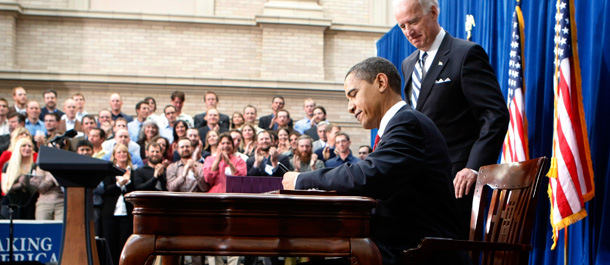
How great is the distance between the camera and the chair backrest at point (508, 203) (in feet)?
9.22

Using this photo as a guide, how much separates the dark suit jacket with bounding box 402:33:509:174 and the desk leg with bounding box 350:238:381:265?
1.50 meters

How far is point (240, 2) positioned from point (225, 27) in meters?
0.63

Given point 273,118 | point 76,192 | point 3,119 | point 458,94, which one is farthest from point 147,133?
point 458,94

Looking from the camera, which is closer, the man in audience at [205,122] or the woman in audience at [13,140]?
the woman in audience at [13,140]

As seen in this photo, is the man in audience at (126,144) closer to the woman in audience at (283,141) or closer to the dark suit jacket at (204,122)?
the dark suit jacket at (204,122)

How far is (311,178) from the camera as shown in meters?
2.55

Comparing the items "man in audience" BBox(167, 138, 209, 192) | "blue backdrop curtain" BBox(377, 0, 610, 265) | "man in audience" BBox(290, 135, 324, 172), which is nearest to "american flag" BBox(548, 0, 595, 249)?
"blue backdrop curtain" BBox(377, 0, 610, 265)

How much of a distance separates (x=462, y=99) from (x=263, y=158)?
4640 millimetres

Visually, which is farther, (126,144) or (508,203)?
(126,144)

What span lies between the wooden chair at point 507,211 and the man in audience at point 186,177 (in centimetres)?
516

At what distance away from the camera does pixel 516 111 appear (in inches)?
194

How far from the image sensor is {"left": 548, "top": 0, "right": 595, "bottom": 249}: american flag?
425cm

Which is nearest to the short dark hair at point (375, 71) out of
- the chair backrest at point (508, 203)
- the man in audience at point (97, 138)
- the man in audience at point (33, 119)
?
the chair backrest at point (508, 203)

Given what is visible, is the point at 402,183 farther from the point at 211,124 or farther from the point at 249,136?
the point at 211,124
